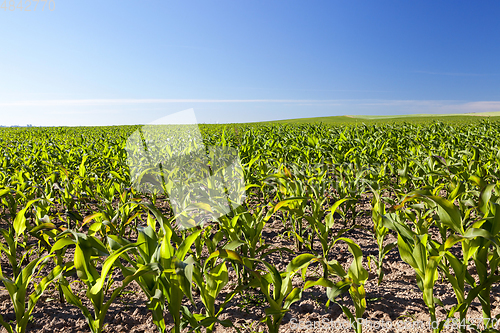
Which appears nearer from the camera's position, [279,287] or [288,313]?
[279,287]

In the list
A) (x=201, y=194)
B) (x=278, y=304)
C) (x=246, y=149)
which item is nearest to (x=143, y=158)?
(x=246, y=149)

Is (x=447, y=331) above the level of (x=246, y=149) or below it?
below

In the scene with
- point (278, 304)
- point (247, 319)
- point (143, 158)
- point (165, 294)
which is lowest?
point (247, 319)

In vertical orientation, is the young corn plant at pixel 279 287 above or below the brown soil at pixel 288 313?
above

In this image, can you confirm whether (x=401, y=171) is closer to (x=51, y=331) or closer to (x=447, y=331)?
(x=447, y=331)

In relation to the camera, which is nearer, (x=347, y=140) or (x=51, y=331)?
(x=51, y=331)

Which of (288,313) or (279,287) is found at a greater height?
(279,287)

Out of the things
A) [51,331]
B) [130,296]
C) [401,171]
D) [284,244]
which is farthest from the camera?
[401,171]

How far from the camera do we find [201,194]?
12.9 ft

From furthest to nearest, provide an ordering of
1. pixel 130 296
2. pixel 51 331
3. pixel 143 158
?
pixel 143 158, pixel 130 296, pixel 51 331

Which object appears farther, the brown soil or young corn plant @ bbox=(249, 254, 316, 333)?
the brown soil

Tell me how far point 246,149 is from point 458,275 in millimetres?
5225

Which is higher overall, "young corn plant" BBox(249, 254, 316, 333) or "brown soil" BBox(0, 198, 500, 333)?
"young corn plant" BBox(249, 254, 316, 333)

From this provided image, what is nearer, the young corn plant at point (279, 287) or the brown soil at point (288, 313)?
the young corn plant at point (279, 287)
